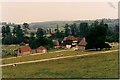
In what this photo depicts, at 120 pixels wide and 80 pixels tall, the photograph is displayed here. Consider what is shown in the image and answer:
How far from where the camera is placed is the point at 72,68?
232 inches

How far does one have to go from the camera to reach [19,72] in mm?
5770

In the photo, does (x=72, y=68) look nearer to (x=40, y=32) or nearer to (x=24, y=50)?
(x=40, y=32)

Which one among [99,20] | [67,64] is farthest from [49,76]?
[99,20]

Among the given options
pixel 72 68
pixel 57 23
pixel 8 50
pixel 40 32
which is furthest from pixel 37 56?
pixel 72 68

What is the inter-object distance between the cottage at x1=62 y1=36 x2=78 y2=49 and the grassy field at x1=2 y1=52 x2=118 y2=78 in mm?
469

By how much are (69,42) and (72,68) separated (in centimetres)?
108

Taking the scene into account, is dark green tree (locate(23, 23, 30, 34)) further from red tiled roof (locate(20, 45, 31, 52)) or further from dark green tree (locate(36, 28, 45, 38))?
red tiled roof (locate(20, 45, 31, 52))

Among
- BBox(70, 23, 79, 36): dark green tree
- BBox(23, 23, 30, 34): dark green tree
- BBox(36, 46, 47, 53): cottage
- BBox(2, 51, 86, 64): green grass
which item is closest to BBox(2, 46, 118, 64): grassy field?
BBox(2, 51, 86, 64): green grass

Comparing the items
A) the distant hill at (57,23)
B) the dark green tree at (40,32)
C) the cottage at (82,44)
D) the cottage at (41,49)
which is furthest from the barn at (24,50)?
the cottage at (82,44)

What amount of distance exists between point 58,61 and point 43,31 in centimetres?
101

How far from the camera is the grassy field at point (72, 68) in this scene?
5.29 meters

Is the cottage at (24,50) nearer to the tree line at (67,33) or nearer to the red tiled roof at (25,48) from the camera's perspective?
the red tiled roof at (25,48)

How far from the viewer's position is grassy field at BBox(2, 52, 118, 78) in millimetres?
5285

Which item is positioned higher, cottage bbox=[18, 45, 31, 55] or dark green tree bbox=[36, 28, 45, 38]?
dark green tree bbox=[36, 28, 45, 38]
